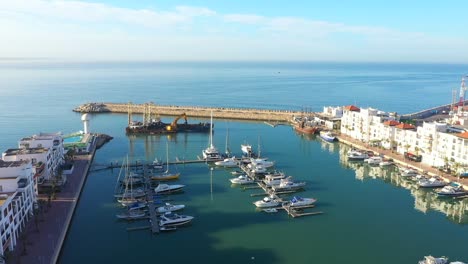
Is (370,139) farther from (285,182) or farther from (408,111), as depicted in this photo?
(408,111)

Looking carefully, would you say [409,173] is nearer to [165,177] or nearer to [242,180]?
[242,180]

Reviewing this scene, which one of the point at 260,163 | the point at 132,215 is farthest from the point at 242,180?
the point at 132,215

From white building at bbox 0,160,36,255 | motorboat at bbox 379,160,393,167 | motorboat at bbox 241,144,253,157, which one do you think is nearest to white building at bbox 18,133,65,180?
white building at bbox 0,160,36,255

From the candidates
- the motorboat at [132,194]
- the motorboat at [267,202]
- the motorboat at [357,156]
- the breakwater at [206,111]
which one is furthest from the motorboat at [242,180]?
the breakwater at [206,111]

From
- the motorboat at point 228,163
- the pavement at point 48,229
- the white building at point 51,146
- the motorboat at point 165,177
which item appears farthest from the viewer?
the motorboat at point 228,163

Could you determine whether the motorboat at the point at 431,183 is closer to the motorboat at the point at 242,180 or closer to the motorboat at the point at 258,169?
the motorboat at the point at 258,169

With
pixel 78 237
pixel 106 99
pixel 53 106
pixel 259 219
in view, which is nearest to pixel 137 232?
pixel 78 237
